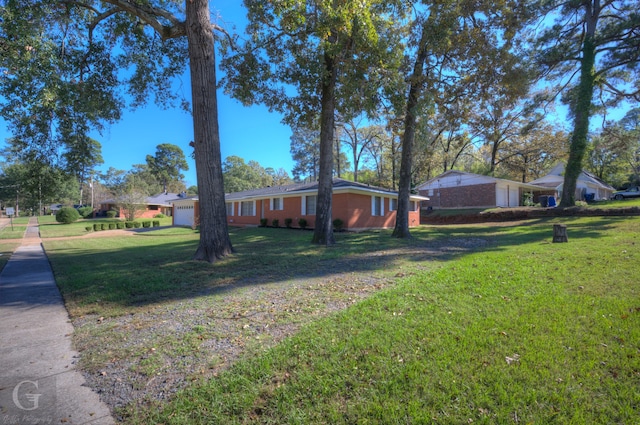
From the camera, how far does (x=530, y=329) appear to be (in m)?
3.28

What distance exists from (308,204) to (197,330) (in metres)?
16.3

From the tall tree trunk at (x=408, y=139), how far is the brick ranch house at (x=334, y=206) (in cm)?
392

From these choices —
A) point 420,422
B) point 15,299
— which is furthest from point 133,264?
point 420,422

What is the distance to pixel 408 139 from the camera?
1390 centimetres

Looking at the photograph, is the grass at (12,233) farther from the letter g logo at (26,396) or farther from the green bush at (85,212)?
the letter g logo at (26,396)

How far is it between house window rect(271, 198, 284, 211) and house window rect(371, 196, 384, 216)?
6.43m

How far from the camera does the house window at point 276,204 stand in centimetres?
2173

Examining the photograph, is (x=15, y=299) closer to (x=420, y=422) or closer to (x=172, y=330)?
(x=172, y=330)

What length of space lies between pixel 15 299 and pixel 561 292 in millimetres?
9228

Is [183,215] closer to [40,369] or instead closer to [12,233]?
[12,233]

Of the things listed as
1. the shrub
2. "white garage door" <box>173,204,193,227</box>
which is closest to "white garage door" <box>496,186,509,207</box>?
"white garage door" <box>173,204,193,227</box>

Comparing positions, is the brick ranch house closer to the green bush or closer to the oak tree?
the oak tree

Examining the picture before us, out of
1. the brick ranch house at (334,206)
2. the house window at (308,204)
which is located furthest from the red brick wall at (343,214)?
the house window at (308,204)

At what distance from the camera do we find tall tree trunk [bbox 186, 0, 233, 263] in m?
8.07
